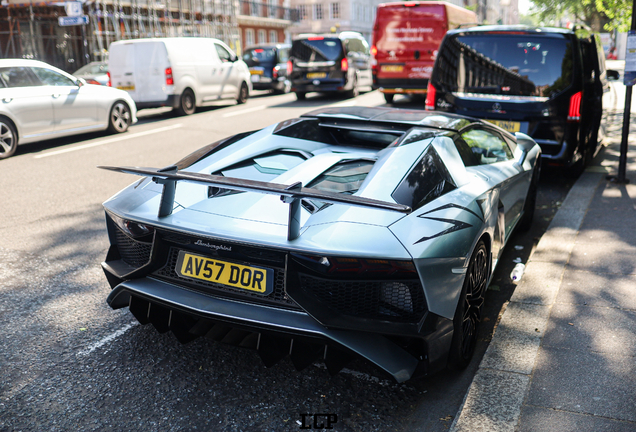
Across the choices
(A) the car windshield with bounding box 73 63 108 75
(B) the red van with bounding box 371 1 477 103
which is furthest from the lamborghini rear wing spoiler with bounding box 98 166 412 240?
(A) the car windshield with bounding box 73 63 108 75

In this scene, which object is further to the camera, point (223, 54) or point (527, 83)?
point (223, 54)

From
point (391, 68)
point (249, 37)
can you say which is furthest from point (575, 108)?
point (249, 37)

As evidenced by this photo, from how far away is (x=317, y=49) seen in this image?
693 inches

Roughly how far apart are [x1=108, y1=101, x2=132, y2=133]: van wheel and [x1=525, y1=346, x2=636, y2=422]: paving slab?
1050cm

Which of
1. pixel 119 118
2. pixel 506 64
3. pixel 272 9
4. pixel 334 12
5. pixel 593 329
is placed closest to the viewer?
pixel 593 329

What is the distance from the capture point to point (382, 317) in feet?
9.08

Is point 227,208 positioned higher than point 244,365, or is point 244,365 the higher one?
point 227,208

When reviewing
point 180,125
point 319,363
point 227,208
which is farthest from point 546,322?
point 180,125

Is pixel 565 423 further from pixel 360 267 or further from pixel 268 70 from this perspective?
pixel 268 70

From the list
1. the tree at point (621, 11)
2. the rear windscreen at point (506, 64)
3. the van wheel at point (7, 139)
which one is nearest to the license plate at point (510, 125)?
the rear windscreen at point (506, 64)

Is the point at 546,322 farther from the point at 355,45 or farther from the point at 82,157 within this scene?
the point at 355,45

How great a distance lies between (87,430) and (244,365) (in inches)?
35.0

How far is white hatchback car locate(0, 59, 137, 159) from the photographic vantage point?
9805 mm

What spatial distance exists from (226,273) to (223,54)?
48.3ft
